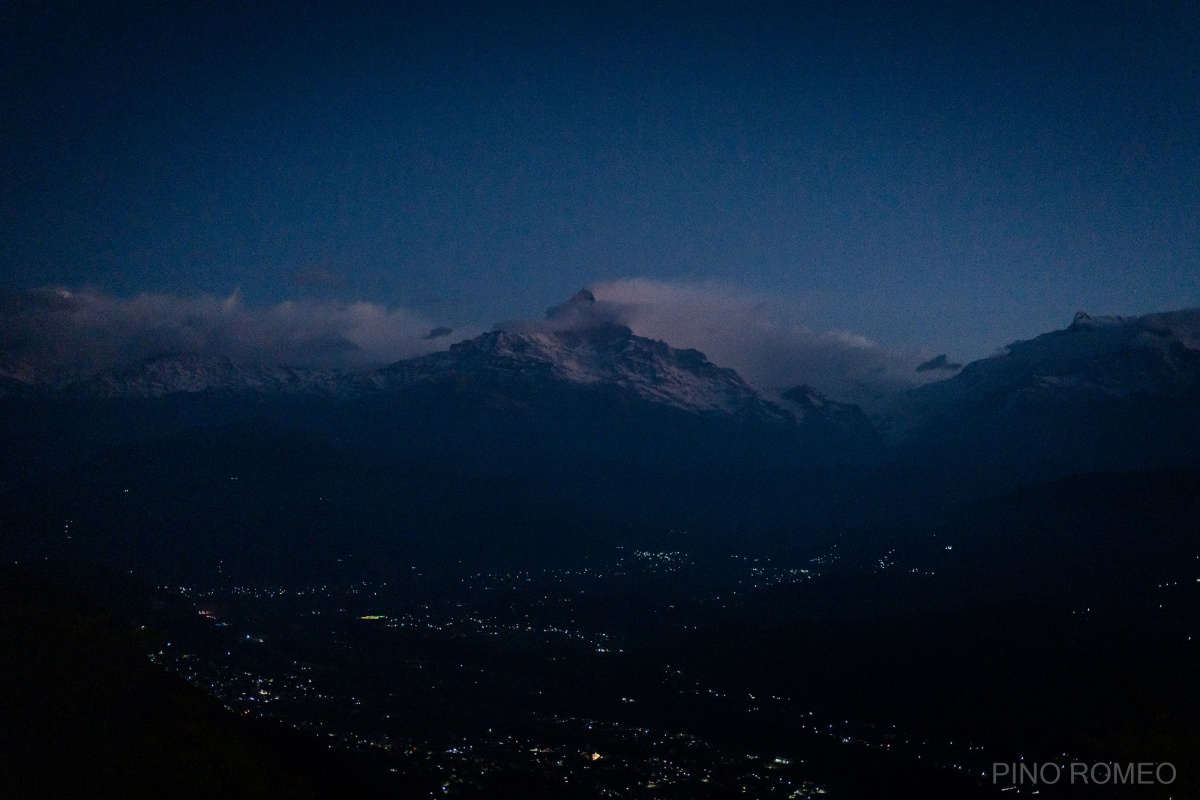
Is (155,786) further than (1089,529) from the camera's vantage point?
No

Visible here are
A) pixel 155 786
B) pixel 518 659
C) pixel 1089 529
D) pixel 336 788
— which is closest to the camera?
pixel 155 786

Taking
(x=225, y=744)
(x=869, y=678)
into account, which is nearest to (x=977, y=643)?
(x=869, y=678)

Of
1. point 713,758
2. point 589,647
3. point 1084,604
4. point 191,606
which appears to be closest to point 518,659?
point 589,647

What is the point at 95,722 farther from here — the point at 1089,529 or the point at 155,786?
the point at 1089,529

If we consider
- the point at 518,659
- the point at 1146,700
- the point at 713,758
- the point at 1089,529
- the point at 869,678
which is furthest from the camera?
the point at 1089,529

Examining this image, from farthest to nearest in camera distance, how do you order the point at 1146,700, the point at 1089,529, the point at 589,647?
the point at 1089,529 → the point at 589,647 → the point at 1146,700

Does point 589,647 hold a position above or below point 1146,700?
below

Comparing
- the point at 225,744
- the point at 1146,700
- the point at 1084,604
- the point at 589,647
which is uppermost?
the point at 1146,700

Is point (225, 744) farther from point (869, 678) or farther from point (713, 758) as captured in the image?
point (869, 678)

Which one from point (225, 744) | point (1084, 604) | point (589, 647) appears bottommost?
point (589, 647)
